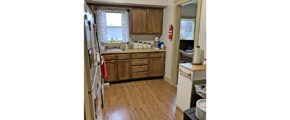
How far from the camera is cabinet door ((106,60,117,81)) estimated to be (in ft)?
12.1

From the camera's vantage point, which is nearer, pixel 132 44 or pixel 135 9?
pixel 135 9

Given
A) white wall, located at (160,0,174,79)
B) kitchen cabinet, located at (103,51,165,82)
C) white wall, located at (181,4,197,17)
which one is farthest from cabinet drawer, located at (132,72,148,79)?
white wall, located at (181,4,197,17)

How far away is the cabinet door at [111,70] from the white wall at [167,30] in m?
1.27

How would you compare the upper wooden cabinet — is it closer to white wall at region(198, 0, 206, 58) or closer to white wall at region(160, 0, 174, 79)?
white wall at region(160, 0, 174, 79)

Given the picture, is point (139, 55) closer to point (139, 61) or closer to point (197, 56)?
point (139, 61)

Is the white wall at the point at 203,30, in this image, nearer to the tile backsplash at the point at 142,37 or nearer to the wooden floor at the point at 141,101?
the wooden floor at the point at 141,101

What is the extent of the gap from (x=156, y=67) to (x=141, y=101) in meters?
1.37

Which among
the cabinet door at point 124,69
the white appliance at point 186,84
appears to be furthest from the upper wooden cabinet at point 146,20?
the white appliance at point 186,84

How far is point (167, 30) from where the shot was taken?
3.95 meters
